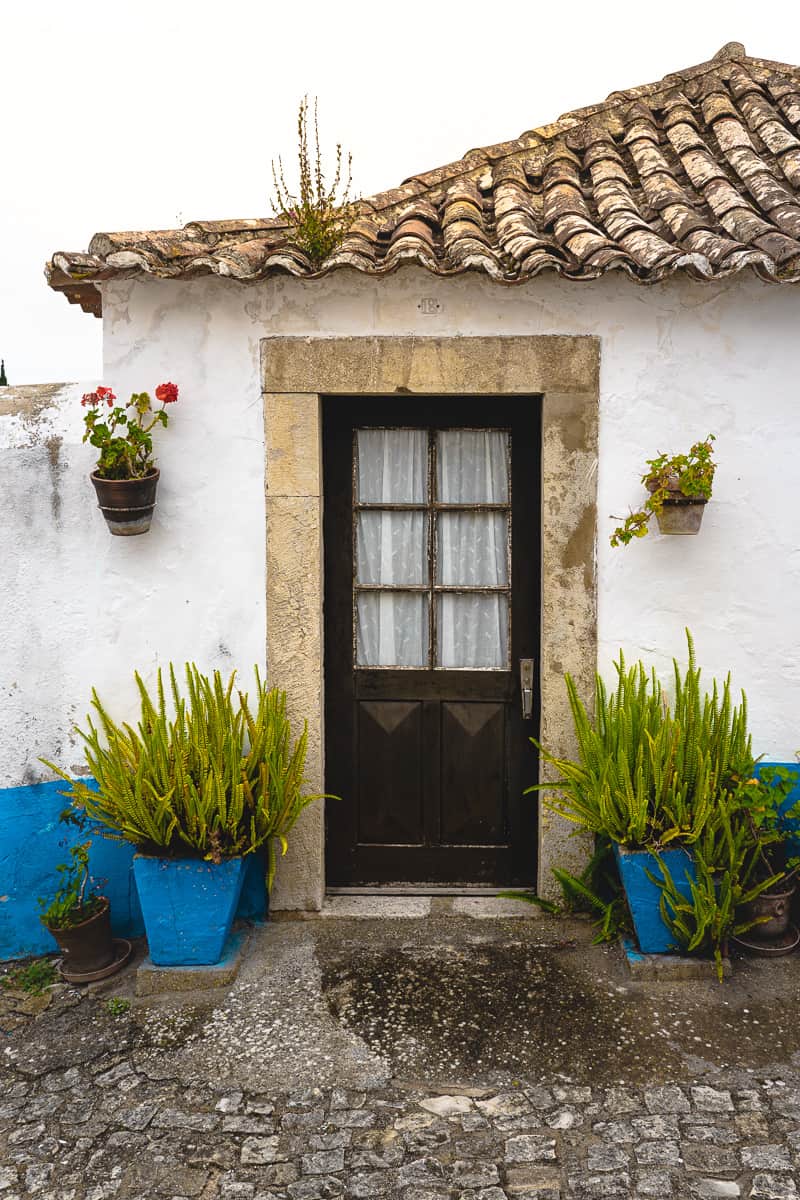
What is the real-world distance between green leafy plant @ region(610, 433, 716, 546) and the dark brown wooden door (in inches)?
19.4

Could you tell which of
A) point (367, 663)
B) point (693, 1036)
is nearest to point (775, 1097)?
point (693, 1036)

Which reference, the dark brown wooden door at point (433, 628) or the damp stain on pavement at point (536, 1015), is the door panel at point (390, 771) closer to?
the dark brown wooden door at point (433, 628)

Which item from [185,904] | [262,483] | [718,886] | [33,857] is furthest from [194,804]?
[718,886]

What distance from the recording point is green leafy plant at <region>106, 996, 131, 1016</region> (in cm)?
371

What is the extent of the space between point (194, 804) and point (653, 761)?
5.84 feet

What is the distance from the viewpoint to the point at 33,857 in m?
4.23

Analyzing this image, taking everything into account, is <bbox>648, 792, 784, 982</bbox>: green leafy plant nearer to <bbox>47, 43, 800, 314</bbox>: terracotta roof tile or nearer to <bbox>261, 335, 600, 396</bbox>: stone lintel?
<bbox>261, 335, 600, 396</bbox>: stone lintel

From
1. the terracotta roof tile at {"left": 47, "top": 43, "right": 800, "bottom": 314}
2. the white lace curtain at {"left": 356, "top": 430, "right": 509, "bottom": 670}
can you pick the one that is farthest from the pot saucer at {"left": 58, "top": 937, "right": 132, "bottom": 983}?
the terracotta roof tile at {"left": 47, "top": 43, "right": 800, "bottom": 314}

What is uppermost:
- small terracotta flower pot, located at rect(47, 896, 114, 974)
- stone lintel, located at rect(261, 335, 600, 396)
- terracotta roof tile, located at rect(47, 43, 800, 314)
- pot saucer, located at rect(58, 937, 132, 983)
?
terracotta roof tile, located at rect(47, 43, 800, 314)

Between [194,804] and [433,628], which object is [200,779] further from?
[433,628]

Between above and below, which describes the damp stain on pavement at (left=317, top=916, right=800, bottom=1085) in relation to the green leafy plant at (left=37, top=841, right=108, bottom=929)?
below

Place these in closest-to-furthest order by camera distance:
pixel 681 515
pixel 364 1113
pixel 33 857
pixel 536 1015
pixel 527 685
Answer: pixel 364 1113 < pixel 536 1015 < pixel 681 515 < pixel 33 857 < pixel 527 685

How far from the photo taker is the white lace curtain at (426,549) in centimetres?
438

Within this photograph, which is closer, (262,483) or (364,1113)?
(364,1113)
